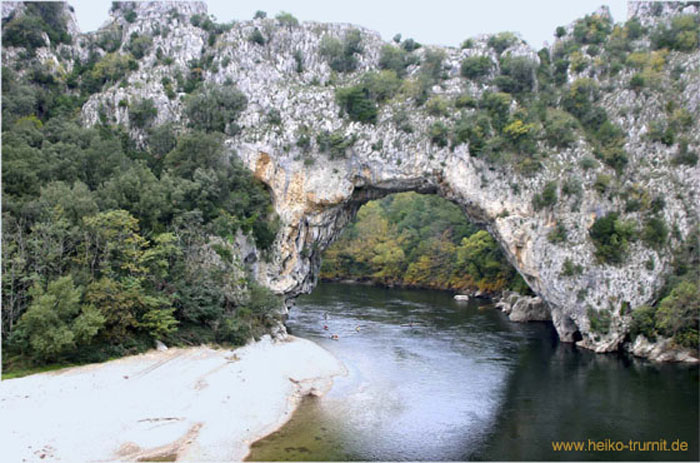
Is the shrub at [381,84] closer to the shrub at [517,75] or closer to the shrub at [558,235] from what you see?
the shrub at [517,75]

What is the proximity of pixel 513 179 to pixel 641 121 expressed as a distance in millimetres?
10381

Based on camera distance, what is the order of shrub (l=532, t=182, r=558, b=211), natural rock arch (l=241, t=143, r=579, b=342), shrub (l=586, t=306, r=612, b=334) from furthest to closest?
1. natural rock arch (l=241, t=143, r=579, b=342)
2. shrub (l=532, t=182, r=558, b=211)
3. shrub (l=586, t=306, r=612, b=334)

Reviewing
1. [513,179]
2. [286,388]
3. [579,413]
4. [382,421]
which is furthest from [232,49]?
[579,413]

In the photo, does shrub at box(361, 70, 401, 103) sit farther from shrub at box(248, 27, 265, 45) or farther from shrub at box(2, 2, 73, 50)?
shrub at box(2, 2, 73, 50)

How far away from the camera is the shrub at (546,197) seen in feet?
131

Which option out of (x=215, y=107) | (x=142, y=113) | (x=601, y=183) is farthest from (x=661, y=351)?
(x=142, y=113)

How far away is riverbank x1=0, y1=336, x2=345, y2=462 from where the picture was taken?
2030cm

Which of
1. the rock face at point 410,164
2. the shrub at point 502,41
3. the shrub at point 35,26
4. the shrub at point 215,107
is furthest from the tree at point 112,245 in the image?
the shrub at point 502,41

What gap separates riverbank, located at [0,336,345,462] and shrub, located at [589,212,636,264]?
20318mm

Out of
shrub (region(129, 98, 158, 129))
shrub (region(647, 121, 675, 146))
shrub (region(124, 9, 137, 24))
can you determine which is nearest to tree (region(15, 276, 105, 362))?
shrub (region(129, 98, 158, 129))

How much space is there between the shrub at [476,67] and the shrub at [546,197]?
35.9 feet

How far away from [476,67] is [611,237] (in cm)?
Answer: 1654

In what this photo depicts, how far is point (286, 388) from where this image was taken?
2856cm

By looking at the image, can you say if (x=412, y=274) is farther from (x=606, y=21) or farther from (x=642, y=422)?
(x=642, y=422)
